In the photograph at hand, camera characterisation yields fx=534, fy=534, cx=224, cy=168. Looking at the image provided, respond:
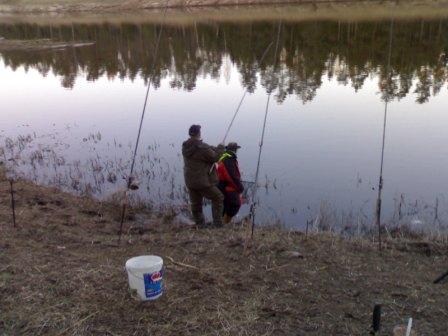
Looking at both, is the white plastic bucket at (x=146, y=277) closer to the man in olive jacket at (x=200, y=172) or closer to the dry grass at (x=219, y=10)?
the man in olive jacket at (x=200, y=172)

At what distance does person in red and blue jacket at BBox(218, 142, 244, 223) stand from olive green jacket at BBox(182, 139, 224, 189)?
0.29 m

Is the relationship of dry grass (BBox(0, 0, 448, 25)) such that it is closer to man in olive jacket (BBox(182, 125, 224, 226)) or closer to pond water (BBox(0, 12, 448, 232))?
pond water (BBox(0, 12, 448, 232))

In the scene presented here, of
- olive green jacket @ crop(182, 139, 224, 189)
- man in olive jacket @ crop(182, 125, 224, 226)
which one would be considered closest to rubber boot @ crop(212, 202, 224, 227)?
man in olive jacket @ crop(182, 125, 224, 226)

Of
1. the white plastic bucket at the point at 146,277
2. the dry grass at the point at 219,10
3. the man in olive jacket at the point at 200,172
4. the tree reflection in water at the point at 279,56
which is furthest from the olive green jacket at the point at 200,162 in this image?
the dry grass at the point at 219,10

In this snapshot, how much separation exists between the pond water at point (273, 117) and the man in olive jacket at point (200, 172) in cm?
124

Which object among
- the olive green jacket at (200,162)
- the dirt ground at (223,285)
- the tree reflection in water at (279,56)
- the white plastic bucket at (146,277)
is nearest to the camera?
the dirt ground at (223,285)

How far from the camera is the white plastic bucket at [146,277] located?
4.64 metres

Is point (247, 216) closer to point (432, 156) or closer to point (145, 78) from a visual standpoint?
point (432, 156)

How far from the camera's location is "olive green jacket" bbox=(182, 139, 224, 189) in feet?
25.3

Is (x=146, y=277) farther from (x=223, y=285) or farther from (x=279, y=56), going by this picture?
(x=279, y=56)

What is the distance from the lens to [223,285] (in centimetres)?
507

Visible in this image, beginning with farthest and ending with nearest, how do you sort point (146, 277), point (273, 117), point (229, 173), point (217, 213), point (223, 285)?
1. point (273, 117)
2. point (229, 173)
3. point (217, 213)
4. point (223, 285)
5. point (146, 277)

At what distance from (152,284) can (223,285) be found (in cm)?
74

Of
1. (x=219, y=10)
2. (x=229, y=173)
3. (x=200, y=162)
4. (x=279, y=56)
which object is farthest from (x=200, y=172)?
(x=219, y=10)
